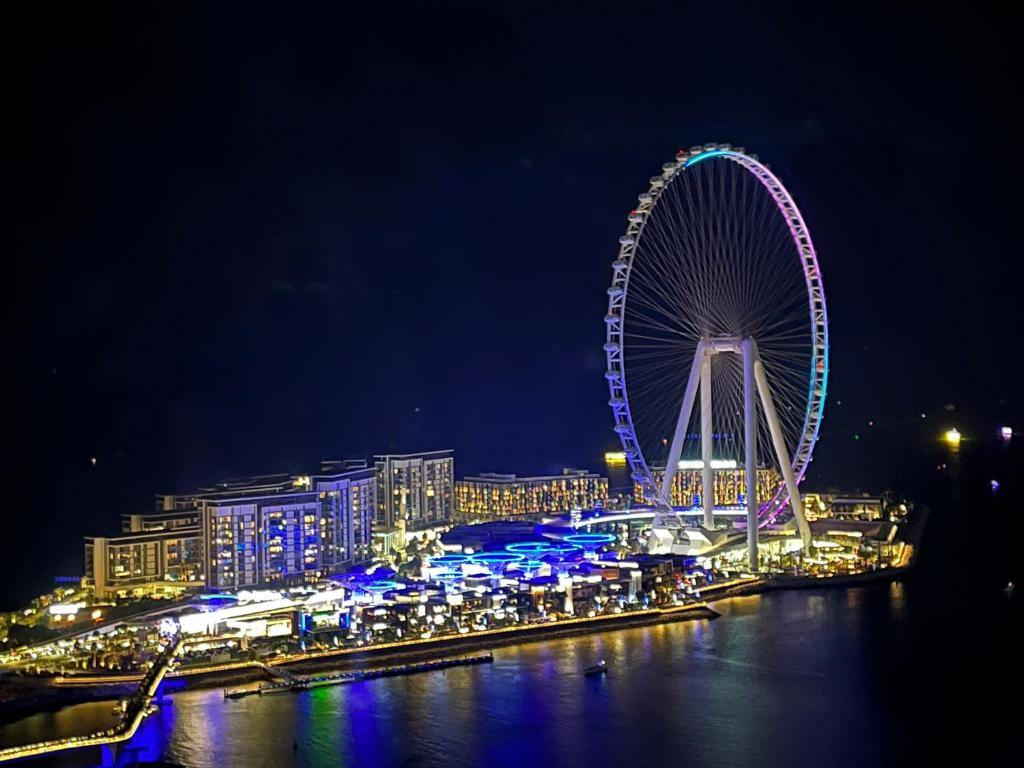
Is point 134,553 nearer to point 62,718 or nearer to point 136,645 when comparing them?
point 136,645

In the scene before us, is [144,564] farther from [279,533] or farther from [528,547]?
A: [528,547]

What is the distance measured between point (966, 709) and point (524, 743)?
292 cm

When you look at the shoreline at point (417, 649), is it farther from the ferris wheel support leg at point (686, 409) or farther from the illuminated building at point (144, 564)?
the illuminated building at point (144, 564)

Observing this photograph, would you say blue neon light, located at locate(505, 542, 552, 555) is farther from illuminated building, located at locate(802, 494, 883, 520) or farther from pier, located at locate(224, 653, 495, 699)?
pier, located at locate(224, 653, 495, 699)

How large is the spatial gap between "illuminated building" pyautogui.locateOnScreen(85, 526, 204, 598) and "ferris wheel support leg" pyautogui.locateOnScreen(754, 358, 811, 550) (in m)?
6.08

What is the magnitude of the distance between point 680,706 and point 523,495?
10622mm

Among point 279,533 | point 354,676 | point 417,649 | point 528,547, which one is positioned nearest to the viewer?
point 354,676

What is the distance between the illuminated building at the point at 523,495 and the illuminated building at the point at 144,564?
6.11m

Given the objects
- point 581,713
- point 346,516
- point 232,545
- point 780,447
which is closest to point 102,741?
point 581,713

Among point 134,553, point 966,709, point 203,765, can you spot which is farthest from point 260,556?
point 966,709

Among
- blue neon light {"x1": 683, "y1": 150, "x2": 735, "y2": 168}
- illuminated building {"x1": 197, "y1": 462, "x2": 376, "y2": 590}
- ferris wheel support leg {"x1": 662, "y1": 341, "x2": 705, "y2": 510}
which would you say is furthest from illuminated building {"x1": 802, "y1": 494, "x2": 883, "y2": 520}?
illuminated building {"x1": 197, "y1": 462, "x2": 376, "y2": 590}

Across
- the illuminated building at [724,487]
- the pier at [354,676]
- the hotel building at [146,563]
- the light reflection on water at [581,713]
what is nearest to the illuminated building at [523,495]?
the illuminated building at [724,487]

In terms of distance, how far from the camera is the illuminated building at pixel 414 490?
16.5 m

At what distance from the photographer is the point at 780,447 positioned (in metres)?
12.2
